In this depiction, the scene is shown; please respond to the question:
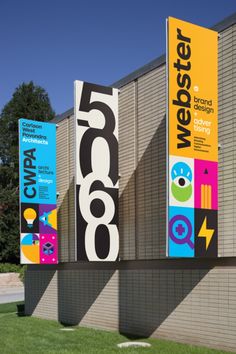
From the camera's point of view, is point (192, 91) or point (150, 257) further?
point (150, 257)

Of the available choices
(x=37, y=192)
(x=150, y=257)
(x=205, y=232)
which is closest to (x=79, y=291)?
(x=37, y=192)

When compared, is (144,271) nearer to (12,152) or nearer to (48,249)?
(48,249)

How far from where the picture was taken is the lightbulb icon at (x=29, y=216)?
17.8 meters

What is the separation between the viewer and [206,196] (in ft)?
37.3

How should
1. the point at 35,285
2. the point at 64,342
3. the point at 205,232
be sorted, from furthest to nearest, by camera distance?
1. the point at 35,285
2. the point at 64,342
3. the point at 205,232

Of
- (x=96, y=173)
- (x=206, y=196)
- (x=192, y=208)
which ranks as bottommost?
(x=192, y=208)

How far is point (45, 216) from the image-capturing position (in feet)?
60.0

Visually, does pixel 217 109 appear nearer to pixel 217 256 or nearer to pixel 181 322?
pixel 217 256

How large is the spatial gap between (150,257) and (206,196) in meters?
3.20

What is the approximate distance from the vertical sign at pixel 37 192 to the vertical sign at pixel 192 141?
784cm

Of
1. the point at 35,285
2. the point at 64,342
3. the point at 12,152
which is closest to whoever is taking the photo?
the point at 64,342

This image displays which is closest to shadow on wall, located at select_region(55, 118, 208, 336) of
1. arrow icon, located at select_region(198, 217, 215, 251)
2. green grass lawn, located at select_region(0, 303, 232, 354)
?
green grass lawn, located at select_region(0, 303, 232, 354)

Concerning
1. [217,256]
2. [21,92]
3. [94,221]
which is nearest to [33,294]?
[94,221]

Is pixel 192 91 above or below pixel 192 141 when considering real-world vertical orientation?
above
